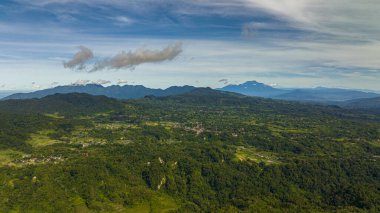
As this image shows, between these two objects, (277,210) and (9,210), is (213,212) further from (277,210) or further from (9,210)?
(9,210)

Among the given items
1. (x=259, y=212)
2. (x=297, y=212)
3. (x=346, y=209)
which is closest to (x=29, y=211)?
(x=259, y=212)

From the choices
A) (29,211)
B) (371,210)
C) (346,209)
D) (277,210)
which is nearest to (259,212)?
(277,210)

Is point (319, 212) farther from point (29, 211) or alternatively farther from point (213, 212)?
point (29, 211)

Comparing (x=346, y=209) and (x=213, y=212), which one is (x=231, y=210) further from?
(x=346, y=209)

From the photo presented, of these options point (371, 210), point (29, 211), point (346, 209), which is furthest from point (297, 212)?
point (29, 211)

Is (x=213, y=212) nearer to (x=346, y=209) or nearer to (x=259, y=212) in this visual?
(x=259, y=212)

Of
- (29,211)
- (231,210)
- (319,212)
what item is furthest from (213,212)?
(29,211)
